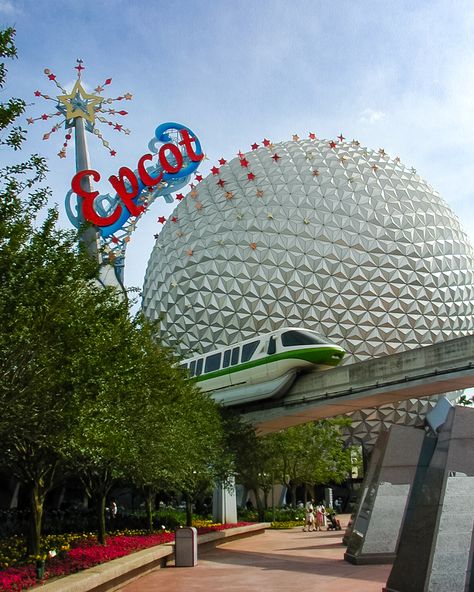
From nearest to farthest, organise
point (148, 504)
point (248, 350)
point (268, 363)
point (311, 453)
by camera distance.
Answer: point (148, 504), point (268, 363), point (248, 350), point (311, 453)

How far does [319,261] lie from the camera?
49875mm

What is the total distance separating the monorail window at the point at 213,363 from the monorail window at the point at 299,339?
5.71m

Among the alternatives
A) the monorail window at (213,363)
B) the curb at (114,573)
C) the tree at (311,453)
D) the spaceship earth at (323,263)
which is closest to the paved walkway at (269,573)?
the curb at (114,573)

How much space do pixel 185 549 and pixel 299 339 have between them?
15.3 metres

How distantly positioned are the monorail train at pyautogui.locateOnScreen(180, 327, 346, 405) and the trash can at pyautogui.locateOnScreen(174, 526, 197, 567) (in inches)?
522

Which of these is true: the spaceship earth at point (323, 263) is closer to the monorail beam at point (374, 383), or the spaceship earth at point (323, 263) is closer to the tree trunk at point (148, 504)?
the monorail beam at point (374, 383)

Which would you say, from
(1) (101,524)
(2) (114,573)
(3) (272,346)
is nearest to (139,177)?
(3) (272,346)

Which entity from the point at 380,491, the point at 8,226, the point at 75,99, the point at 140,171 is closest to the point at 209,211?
the point at 140,171

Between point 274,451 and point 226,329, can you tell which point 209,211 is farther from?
point 274,451

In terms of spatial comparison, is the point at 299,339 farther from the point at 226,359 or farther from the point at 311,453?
the point at 311,453

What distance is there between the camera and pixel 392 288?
50344mm

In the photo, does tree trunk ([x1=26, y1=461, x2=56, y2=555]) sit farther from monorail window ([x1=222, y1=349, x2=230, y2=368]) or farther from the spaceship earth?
the spaceship earth

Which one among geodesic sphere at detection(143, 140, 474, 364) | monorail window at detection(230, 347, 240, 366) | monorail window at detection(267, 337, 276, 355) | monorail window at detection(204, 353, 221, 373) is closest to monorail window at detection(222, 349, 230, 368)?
monorail window at detection(230, 347, 240, 366)

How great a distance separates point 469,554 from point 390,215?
4467 cm
